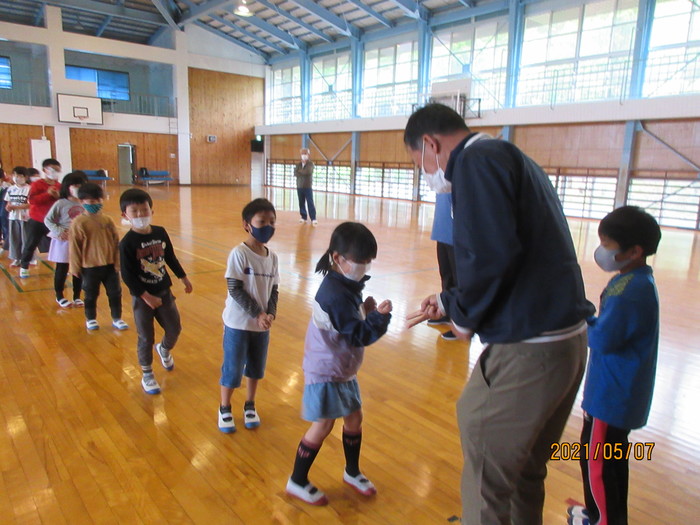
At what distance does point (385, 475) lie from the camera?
2.31 m

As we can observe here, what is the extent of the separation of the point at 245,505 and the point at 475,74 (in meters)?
17.8

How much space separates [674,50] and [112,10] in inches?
820

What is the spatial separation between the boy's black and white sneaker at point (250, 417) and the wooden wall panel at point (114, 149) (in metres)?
23.2

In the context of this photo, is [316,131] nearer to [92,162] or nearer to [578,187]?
[92,162]

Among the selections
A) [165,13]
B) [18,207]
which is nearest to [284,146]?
[165,13]

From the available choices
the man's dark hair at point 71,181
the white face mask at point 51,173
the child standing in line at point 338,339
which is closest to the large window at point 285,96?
the white face mask at point 51,173

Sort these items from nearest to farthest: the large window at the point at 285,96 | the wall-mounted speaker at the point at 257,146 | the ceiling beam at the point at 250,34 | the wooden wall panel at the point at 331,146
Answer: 1. the wooden wall panel at the point at 331,146
2. the ceiling beam at the point at 250,34
3. the large window at the point at 285,96
4. the wall-mounted speaker at the point at 257,146

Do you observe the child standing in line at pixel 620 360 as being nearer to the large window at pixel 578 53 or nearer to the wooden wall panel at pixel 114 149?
the large window at pixel 578 53

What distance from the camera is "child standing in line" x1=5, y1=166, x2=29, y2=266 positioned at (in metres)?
5.82

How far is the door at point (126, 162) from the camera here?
23344 mm

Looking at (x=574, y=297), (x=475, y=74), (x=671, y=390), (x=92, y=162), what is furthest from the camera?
(x=92, y=162)

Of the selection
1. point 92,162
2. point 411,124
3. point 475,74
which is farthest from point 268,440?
point 92,162

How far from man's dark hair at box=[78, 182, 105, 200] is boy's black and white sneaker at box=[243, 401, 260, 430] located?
2.25 m

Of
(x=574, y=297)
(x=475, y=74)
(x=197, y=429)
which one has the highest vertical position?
(x=475, y=74)
